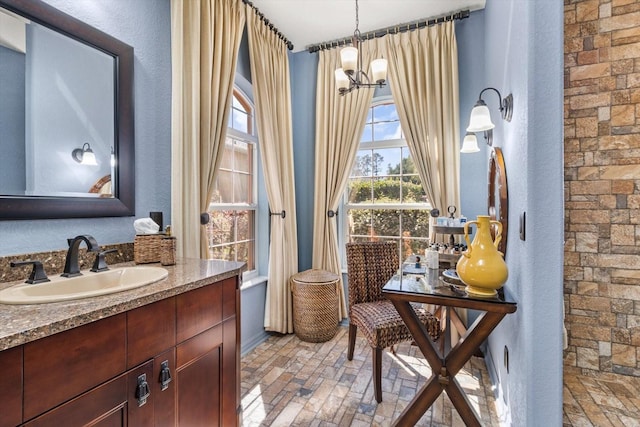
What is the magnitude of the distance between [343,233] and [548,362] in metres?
2.32

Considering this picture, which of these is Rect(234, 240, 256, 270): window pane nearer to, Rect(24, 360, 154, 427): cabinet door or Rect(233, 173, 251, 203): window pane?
Rect(233, 173, 251, 203): window pane

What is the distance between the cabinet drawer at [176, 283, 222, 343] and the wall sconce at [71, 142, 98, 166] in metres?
0.91

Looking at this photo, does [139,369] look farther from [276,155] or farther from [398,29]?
[398,29]

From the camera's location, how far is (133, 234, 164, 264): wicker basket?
62.9 inches

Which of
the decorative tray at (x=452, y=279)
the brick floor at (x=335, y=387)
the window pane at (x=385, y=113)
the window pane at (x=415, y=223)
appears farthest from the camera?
the window pane at (x=385, y=113)

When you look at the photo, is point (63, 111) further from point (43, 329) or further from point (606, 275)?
point (606, 275)

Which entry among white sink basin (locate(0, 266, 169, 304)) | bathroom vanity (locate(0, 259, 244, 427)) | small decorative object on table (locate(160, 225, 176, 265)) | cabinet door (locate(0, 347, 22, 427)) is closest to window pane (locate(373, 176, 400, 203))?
bathroom vanity (locate(0, 259, 244, 427))

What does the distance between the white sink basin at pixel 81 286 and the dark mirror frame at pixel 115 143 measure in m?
0.32

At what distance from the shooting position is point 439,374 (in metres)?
1.68

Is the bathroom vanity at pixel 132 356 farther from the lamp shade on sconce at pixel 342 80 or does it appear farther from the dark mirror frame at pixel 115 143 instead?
the lamp shade on sconce at pixel 342 80

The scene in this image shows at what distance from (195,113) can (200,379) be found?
5.09 feet

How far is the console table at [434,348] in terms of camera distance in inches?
60.4

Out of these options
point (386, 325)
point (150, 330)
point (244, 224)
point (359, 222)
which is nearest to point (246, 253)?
point (244, 224)

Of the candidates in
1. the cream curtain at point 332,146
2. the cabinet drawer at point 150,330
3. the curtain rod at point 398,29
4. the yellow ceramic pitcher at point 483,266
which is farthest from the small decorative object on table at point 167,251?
the curtain rod at point 398,29
